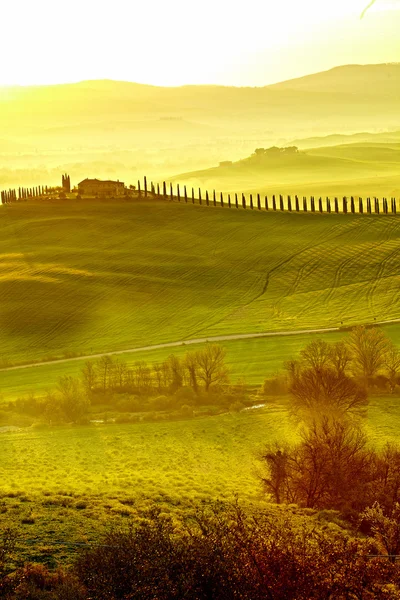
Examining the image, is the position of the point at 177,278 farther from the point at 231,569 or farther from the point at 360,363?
the point at 231,569

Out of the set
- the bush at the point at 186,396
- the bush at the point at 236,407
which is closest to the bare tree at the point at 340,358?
the bush at the point at 236,407

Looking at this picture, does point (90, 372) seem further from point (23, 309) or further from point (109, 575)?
point (109, 575)

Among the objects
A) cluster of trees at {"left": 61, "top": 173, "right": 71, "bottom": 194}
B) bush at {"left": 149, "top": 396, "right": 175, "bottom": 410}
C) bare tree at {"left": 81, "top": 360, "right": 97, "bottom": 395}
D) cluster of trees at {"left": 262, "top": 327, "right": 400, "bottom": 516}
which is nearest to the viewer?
cluster of trees at {"left": 262, "top": 327, "right": 400, "bottom": 516}

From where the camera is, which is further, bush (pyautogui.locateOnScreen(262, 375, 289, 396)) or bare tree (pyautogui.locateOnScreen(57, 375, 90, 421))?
bush (pyautogui.locateOnScreen(262, 375, 289, 396))

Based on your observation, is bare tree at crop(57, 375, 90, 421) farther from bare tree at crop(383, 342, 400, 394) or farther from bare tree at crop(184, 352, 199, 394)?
bare tree at crop(383, 342, 400, 394)

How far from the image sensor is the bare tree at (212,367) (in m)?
69.6

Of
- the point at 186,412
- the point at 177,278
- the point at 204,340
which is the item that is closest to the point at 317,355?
the point at 186,412

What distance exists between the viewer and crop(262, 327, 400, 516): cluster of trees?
123 feet

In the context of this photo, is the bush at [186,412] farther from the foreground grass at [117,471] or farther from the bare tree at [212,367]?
the bare tree at [212,367]

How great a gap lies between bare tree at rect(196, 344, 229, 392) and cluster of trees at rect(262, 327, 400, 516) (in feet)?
20.2

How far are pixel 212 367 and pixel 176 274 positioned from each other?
4842cm

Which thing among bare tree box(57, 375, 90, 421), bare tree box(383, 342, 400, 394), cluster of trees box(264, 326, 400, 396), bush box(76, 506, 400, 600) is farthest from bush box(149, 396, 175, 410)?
bush box(76, 506, 400, 600)

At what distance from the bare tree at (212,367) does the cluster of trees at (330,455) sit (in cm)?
615

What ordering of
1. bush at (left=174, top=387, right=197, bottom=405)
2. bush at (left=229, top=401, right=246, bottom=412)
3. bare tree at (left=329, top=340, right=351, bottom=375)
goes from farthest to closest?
bare tree at (left=329, top=340, right=351, bottom=375), bush at (left=174, top=387, right=197, bottom=405), bush at (left=229, top=401, right=246, bottom=412)
